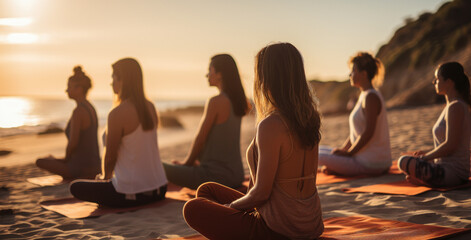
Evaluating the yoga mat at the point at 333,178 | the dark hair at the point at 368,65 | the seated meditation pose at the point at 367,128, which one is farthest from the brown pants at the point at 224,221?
the dark hair at the point at 368,65

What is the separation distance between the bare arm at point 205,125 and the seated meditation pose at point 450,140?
2.30 metres

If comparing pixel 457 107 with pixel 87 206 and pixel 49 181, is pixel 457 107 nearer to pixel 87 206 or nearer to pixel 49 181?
pixel 87 206

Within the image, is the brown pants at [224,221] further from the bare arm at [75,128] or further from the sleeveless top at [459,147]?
the bare arm at [75,128]

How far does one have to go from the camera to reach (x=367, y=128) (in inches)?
210

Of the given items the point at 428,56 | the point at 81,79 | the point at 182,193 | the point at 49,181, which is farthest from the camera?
the point at 428,56

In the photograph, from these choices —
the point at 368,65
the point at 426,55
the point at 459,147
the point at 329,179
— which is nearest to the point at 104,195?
the point at 329,179

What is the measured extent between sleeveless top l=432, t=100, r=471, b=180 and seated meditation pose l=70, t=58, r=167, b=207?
3.18 meters

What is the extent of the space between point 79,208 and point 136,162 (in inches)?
39.0

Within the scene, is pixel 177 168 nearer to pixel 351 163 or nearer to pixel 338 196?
pixel 338 196

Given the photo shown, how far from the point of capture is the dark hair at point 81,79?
20.5 ft

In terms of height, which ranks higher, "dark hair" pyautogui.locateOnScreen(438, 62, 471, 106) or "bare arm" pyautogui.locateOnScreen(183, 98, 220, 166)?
"dark hair" pyautogui.locateOnScreen(438, 62, 471, 106)

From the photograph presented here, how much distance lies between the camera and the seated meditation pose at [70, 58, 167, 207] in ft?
14.0

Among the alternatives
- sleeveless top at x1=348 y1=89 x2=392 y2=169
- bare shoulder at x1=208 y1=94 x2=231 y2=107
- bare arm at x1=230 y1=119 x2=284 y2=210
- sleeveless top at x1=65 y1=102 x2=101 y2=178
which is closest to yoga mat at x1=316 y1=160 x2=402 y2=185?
sleeveless top at x1=348 y1=89 x2=392 y2=169

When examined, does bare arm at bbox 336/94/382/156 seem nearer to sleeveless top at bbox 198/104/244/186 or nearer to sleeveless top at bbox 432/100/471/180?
sleeveless top at bbox 432/100/471/180
